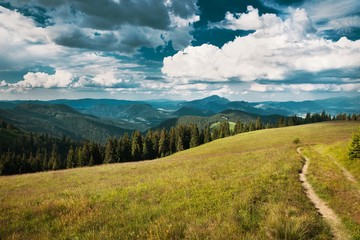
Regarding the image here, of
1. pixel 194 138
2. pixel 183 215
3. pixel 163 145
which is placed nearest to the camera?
pixel 183 215

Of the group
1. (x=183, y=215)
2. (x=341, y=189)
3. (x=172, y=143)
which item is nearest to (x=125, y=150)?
(x=172, y=143)

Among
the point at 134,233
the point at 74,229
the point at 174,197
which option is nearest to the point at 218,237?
the point at 134,233

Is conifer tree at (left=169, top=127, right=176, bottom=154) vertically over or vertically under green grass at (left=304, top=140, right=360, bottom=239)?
under

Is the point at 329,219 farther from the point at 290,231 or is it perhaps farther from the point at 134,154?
the point at 134,154

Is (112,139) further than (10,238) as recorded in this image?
Yes

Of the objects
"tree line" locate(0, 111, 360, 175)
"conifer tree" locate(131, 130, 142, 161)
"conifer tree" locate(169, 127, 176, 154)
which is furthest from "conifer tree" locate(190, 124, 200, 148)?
"conifer tree" locate(131, 130, 142, 161)

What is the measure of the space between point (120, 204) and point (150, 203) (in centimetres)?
155

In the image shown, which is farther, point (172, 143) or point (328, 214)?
point (172, 143)

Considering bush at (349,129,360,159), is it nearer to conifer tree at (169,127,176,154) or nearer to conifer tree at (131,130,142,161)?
conifer tree at (131,130,142,161)

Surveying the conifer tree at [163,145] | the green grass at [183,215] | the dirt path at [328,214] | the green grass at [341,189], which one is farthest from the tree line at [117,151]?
the dirt path at [328,214]

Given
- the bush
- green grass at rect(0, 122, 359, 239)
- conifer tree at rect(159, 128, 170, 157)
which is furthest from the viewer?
conifer tree at rect(159, 128, 170, 157)

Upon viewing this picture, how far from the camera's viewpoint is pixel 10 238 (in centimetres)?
870

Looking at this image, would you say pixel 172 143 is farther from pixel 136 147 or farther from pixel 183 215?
pixel 183 215

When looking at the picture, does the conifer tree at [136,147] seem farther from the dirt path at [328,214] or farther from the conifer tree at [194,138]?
A: the dirt path at [328,214]
